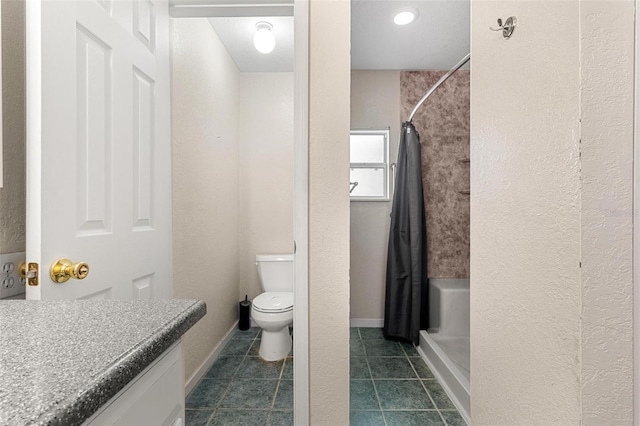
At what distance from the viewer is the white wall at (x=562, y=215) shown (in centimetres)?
66

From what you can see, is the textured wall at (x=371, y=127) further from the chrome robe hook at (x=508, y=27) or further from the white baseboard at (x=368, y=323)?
the chrome robe hook at (x=508, y=27)

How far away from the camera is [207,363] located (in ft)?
6.39

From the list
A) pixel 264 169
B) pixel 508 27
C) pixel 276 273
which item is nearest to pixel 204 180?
pixel 264 169

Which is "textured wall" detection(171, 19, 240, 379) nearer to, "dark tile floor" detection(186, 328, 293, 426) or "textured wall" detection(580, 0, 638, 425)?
"dark tile floor" detection(186, 328, 293, 426)

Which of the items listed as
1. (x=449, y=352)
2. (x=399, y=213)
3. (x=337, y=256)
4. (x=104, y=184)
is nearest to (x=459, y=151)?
(x=399, y=213)

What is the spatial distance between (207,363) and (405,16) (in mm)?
2866

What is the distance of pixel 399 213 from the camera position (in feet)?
8.26

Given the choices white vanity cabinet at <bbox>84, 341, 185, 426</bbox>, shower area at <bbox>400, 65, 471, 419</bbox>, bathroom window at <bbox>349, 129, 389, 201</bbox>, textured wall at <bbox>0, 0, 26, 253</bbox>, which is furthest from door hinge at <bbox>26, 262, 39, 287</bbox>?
shower area at <bbox>400, 65, 471, 419</bbox>

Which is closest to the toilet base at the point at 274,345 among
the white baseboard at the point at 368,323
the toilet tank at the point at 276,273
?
the toilet tank at the point at 276,273

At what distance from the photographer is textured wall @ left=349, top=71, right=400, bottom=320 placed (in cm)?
278

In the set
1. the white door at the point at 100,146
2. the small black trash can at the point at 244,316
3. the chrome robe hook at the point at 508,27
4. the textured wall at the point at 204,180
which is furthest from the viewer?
the small black trash can at the point at 244,316

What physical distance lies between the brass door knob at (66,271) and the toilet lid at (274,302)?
1317 mm

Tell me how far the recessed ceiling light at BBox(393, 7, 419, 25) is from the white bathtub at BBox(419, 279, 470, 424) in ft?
6.89

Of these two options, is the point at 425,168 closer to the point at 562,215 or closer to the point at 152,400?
the point at 562,215
